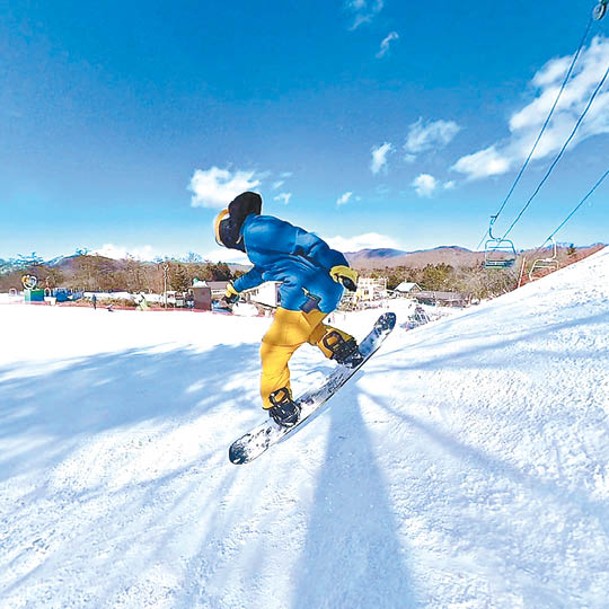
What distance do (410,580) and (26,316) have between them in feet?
57.1

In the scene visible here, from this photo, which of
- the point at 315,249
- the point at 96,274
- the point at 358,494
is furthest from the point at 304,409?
the point at 96,274

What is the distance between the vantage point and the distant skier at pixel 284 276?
6.49 feet

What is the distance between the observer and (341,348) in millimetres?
2604

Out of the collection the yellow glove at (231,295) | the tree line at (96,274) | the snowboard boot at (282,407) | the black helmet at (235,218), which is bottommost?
the snowboard boot at (282,407)

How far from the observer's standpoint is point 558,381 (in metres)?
2.13

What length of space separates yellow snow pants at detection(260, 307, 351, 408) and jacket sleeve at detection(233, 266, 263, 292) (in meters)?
0.29

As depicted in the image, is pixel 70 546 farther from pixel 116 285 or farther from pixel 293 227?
pixel 116 285

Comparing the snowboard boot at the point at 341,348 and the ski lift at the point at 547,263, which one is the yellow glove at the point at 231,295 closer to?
the snowboard boot at the point at 341,348

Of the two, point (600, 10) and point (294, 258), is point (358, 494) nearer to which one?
point (294, 258)

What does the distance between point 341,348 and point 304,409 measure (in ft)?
2.00

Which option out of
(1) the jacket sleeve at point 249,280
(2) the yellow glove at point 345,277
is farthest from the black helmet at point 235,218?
(2) the yellow glove at point 345,277

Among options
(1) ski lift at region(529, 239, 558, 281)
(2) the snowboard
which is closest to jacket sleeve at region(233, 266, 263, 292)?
(2) the snowboard

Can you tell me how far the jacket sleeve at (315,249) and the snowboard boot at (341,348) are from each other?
31.6 inches

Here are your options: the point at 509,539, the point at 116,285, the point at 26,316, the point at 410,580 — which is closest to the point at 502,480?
the point at 509,539
